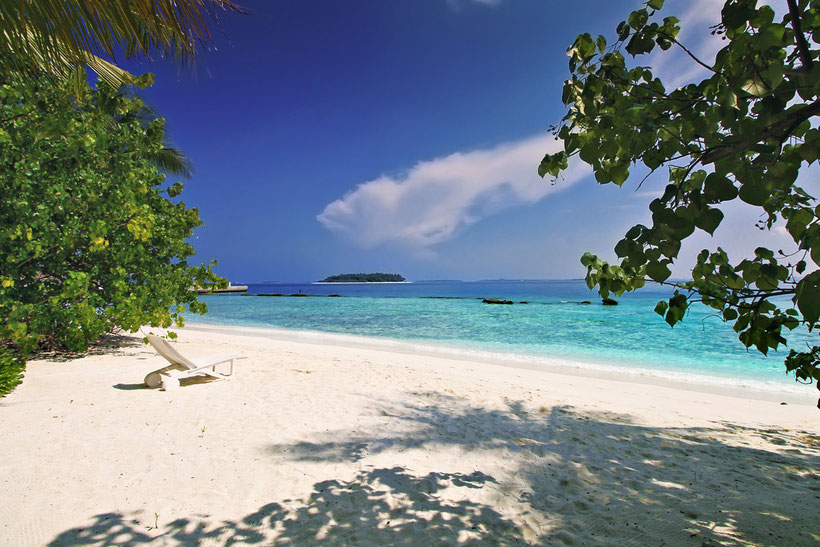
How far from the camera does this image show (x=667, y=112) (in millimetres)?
1685

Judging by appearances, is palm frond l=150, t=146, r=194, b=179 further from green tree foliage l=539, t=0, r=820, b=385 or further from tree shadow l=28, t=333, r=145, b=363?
green tree foliage l=539, t=0, r=820, b=385

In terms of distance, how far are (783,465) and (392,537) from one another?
15.2 ft

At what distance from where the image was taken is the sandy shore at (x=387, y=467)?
2.95 meters

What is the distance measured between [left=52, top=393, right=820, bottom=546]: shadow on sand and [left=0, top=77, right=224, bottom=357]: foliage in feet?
21.3

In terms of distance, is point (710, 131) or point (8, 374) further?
point (8, 374)

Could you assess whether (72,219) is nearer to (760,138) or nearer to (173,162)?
(760,138)

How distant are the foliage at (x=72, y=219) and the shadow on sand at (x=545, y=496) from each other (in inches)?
256

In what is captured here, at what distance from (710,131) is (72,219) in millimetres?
10258

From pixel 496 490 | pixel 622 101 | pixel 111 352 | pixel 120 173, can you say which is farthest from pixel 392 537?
pixel 111 352

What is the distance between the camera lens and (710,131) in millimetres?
1373

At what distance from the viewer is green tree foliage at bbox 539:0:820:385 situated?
1.27 m

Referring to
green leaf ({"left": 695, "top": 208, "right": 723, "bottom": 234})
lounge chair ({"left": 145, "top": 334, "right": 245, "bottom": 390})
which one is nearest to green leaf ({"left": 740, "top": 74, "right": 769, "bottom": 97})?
green leaf ({"left": 695, "top": 208, "right": 723, "bottom": 234})

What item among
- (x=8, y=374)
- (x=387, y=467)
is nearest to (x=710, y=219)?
(x=387, y=467)

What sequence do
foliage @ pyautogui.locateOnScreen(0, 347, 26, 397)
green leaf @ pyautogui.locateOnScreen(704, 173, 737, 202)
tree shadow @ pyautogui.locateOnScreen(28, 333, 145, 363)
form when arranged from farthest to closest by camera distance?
tree shadow @ pyautogui.locateOnScreen(28, 333, 145, 363) < foliage @ pyautogui.locateOnScreen(0, 347, 26, 397) < green leaf @ pyautogui.locateOnScreen(704, 173, 737, 202)
